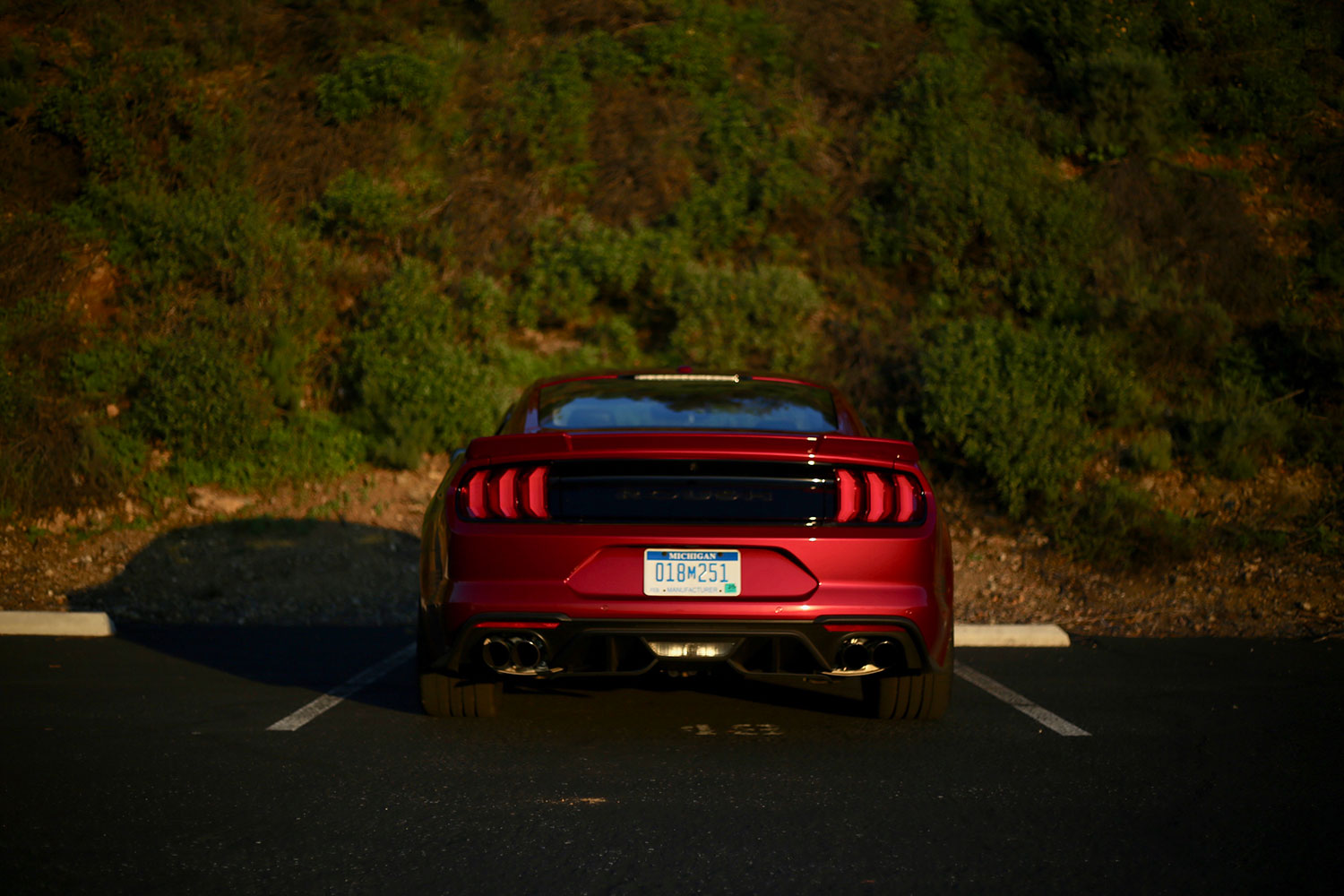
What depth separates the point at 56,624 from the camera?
7.82m

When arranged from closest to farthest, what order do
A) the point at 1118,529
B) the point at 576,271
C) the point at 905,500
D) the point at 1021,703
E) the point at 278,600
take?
the point at 905,500
the point at 1021,703
the point at 278,600
the point at 1118,529
the point at 576,271

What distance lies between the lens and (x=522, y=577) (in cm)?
468

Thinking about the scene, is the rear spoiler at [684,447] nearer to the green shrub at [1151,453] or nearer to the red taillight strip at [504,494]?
the red taillight strip at [504,494]

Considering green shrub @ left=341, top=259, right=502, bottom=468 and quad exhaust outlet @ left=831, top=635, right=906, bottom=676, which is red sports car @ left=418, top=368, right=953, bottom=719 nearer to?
quad exhaust outlet @ left=831, top=635, right=906, bottom=676

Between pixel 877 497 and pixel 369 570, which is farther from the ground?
pixel 877 497

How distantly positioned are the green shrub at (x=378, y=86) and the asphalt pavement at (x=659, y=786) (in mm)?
11307

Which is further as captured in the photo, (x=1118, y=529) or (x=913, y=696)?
(x=1118, y=529)

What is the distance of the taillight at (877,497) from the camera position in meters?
4.82

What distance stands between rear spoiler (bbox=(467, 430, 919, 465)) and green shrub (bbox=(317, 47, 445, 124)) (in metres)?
12.9

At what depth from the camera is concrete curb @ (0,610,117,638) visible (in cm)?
776

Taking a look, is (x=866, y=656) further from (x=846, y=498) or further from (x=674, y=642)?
(x=674, y=642)

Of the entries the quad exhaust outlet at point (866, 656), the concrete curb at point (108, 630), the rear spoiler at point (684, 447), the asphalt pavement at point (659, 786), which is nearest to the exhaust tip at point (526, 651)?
the asphalt pavement at point (659, 786)

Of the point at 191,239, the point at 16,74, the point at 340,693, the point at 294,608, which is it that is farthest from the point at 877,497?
the point at 16,74

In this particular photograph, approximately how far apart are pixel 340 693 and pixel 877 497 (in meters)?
3.00
